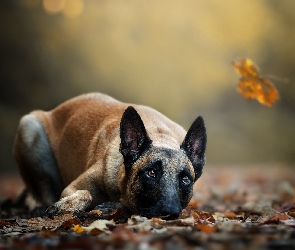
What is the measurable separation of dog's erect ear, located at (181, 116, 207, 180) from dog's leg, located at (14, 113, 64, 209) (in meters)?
2.23

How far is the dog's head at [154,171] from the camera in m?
4.57

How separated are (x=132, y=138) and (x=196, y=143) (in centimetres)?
72

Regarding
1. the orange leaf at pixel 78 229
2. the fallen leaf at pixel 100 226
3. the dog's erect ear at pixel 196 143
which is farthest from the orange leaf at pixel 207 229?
the dog's erect ear at pixel 196 143

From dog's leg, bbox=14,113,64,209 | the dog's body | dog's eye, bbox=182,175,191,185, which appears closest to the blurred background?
dog's leg, bbox=14,113,64,209

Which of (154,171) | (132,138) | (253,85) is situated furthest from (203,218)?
(253,85)

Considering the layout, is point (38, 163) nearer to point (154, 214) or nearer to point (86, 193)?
point (86, 193)

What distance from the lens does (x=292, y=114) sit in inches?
1040

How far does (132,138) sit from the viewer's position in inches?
200

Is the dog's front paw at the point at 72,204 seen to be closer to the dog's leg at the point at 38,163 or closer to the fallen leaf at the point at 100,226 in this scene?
the fallen leaf at the point at 100,226

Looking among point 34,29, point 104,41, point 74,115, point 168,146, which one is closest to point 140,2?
point 104,41

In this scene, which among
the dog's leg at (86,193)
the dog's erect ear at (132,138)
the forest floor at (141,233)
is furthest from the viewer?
the dog's leg at (86,193)

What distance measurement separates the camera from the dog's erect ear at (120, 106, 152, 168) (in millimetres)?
4996

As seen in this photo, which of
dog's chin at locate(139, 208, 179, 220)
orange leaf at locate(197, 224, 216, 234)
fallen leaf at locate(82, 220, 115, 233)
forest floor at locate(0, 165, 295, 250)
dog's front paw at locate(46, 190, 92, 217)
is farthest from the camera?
dog's front paw at locate(46, 190, 92, 217)

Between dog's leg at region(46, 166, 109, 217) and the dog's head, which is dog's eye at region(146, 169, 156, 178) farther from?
dog's leg at region(46, 166, 109, 217)
